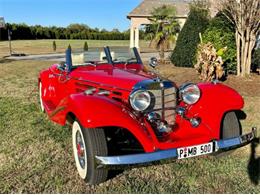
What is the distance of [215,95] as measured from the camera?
4.74m

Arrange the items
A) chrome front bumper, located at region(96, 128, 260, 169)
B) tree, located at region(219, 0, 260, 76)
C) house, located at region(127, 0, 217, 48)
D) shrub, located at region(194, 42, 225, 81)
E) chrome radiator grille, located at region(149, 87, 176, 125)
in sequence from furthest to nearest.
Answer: house, located at region(127, 0, 217, 48), tree, located at region(219, 0, 260, 76), shrub, located at region(194, 42, 225, 81), chrome radiator grille, located at region(149, 87, 176, 125), chrome front bumper, located at region(96, 128, 260, 169)

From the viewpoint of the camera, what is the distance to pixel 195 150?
12.6ft

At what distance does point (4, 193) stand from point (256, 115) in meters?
4.83

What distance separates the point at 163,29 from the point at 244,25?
23.1 feet

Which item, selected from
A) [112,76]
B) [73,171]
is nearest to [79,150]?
[73,171]

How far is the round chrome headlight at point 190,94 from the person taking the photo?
4535 millimetres

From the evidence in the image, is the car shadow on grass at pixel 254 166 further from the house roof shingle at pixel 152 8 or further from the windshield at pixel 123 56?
the house roof shingle at pixel 152 8

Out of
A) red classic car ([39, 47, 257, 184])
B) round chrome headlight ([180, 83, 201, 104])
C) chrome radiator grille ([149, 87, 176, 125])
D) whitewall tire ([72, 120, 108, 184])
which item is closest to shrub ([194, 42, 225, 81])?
red classic car ([39, 47, 257, 184])

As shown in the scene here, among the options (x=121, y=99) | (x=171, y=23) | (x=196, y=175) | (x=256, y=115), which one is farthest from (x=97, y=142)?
(x=171, y=23)

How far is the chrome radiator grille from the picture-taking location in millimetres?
4344

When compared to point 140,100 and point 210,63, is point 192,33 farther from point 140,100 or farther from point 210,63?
point 140,100

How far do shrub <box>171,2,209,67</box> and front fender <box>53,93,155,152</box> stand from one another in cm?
932

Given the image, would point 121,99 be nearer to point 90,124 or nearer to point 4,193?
point 90,124

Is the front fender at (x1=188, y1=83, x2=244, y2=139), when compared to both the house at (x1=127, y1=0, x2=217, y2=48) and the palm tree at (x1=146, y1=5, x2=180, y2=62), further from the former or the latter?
the house at (x1=127, y1=0, x2=217, y2=48)
